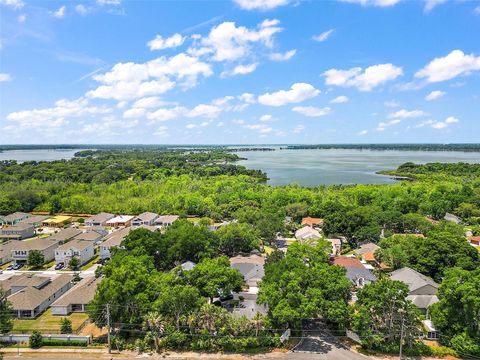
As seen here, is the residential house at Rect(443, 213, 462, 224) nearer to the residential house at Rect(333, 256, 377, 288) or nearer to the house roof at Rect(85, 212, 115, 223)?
the residential house at Rect(333, 256, 377, 288)

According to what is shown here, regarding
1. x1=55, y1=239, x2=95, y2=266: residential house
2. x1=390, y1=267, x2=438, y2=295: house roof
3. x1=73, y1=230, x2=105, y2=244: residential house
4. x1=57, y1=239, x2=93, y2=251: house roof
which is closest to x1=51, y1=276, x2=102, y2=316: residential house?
x1=55, y1=239, x2=95, y2=266: residential house


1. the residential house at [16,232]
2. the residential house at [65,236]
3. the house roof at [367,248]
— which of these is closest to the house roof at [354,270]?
the house roof at [367,248]

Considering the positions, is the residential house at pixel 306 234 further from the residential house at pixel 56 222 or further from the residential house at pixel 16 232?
the residential house at pixel 16 232

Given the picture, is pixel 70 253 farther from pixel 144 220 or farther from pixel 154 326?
pixel 154 326

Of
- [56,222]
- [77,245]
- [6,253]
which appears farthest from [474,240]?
[56,222]

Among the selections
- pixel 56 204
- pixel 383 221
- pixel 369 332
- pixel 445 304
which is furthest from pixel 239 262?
pixel 56 204
